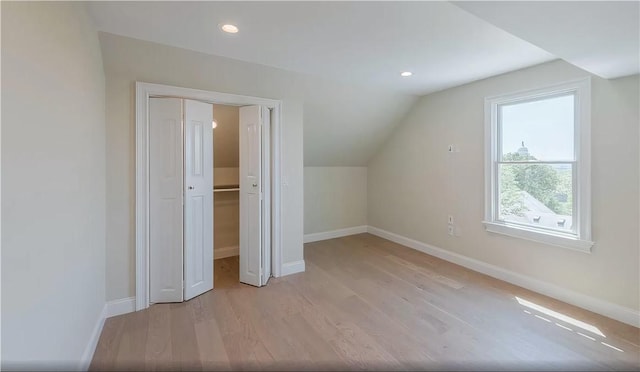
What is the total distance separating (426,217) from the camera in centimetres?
416

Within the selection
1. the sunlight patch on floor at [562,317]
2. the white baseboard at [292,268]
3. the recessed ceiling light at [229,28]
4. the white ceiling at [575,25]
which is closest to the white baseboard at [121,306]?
the white baseboard at [292,268]

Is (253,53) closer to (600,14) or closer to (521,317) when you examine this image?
(600,14)

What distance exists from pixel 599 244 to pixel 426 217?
1.91 metres

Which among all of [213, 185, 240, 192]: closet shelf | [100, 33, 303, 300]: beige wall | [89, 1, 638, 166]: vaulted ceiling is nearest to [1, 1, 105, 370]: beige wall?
[100, 33, 303, 300]: beige wall

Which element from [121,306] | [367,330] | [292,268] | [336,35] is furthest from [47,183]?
[292,268]

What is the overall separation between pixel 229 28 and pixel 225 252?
9.70ft

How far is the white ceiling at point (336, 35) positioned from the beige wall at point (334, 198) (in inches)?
87.4

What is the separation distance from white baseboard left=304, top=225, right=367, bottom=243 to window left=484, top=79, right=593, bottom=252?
2.40 meters

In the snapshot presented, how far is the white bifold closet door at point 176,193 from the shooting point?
8.23 feet

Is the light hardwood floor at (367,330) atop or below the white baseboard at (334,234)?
below

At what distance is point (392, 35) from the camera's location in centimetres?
218

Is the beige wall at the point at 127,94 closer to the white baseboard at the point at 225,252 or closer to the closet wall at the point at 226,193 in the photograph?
the closet wall at the point at 226,193

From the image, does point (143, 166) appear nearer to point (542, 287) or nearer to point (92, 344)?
point (92, 344)

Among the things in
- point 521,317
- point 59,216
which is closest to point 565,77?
point 521,317
